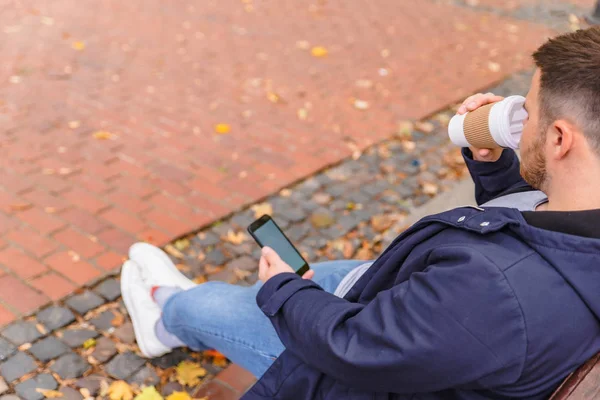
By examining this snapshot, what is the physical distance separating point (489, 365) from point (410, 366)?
0.54 ft

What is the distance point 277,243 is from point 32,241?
5.45 feet

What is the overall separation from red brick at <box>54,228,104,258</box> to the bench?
2500 mm

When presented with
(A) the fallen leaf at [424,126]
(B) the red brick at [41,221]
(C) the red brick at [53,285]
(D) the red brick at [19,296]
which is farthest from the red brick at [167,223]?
(A) the fallen leaf at [424,126]

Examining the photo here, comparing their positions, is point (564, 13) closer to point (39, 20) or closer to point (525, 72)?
point (525, 72)

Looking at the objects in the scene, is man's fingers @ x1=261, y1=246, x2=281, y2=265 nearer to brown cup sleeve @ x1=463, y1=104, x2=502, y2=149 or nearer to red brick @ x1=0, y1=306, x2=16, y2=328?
brown cup sleeve @ x1=463, y1=104, x2=502, y2=149

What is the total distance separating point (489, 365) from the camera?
127 cm

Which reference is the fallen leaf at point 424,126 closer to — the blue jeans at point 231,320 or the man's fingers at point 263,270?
the blue jeans at point 231,320

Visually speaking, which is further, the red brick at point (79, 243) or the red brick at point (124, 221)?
the red brick at point (124, 221)

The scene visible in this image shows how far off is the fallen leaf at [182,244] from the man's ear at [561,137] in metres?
2.36

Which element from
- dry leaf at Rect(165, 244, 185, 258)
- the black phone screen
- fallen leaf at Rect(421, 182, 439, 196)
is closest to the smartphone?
the black phone screen

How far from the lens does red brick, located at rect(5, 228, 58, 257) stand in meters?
3.18

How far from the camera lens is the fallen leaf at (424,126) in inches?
197

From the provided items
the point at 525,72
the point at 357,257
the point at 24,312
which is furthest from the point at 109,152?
the point at 525,72

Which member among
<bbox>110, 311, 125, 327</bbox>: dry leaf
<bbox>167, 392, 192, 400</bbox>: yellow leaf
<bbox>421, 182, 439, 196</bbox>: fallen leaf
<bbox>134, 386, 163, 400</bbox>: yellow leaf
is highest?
<bbox>110, 311, 125, 327</bbox>: dry leaf
